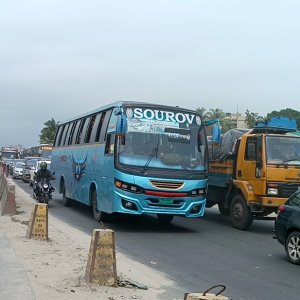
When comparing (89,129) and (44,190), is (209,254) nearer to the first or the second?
(89,129)

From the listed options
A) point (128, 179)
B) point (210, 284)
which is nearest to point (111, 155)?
point (128, 179)

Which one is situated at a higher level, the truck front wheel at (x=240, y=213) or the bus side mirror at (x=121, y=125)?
the bus side mirror at (x=121, y=125)

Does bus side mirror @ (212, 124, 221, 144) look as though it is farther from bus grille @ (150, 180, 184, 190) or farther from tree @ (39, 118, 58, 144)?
tree @ (39, 118, 58, 144)

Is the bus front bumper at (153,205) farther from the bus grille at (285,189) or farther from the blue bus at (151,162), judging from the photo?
the bus grille at (285,189)

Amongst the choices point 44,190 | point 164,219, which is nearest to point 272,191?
point 164,219

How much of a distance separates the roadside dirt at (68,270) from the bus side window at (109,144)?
228 centimetres

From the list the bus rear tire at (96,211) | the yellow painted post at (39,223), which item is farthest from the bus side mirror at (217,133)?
the yellow painted post at (39,223)

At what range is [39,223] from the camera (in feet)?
33.9

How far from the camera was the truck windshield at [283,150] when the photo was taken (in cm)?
1262

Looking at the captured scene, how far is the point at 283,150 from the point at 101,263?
24.7ft

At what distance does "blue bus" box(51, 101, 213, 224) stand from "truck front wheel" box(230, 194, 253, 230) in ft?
4.02

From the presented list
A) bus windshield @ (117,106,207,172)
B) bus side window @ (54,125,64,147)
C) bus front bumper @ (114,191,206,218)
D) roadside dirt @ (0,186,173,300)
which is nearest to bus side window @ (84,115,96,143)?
bus windshield @ (117,106,207,172)

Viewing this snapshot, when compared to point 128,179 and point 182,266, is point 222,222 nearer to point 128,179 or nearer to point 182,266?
point 128,179

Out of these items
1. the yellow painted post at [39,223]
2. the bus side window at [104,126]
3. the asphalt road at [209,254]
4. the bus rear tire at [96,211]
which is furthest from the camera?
the bus rear tire at [96,211]
